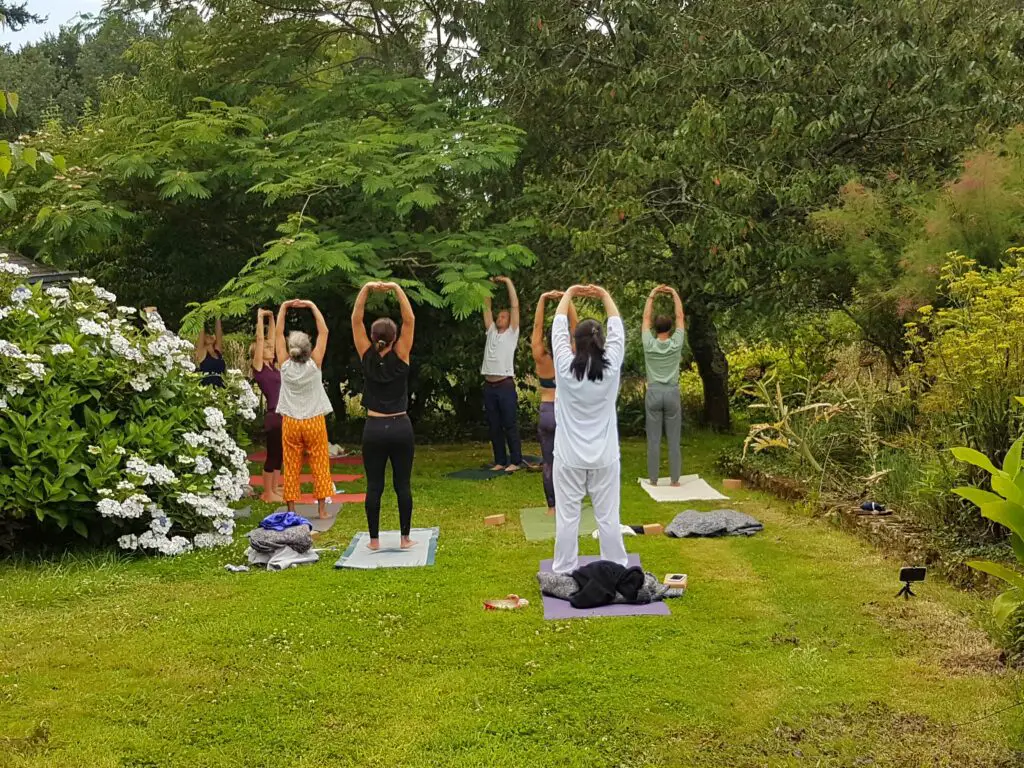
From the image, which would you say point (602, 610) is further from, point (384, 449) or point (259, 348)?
point (259, 348)

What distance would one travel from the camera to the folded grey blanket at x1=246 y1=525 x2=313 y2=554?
7039mm

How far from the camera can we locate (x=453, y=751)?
3.96 metres

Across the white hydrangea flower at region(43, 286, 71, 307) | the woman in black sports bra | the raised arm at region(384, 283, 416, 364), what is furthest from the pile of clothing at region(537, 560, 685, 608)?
the white hydrangea flower at region(43, 286, 71, 307)

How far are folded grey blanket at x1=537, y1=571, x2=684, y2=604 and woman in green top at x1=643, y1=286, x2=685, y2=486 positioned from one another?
388 cm

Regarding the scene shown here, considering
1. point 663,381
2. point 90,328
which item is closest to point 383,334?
point 90,328

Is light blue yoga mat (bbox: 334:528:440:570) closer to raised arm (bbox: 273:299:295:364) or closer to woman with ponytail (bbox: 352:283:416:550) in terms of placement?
woman with ponytail (bbox: 352:283:416:550)

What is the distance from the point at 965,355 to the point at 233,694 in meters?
5.77

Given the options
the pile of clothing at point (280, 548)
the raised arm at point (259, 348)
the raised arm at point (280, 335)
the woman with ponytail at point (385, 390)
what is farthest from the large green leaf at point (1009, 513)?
the raised arm at point (259, 348)

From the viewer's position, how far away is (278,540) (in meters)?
7.04

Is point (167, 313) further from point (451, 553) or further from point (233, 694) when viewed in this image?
point (233, 694)

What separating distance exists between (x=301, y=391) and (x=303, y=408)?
0.15 meters

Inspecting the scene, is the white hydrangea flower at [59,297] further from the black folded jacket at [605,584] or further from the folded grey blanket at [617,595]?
the black folded jacket at [605,584]

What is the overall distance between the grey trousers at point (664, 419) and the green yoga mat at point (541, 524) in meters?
1.36

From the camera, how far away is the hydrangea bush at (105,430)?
7.03 meters
